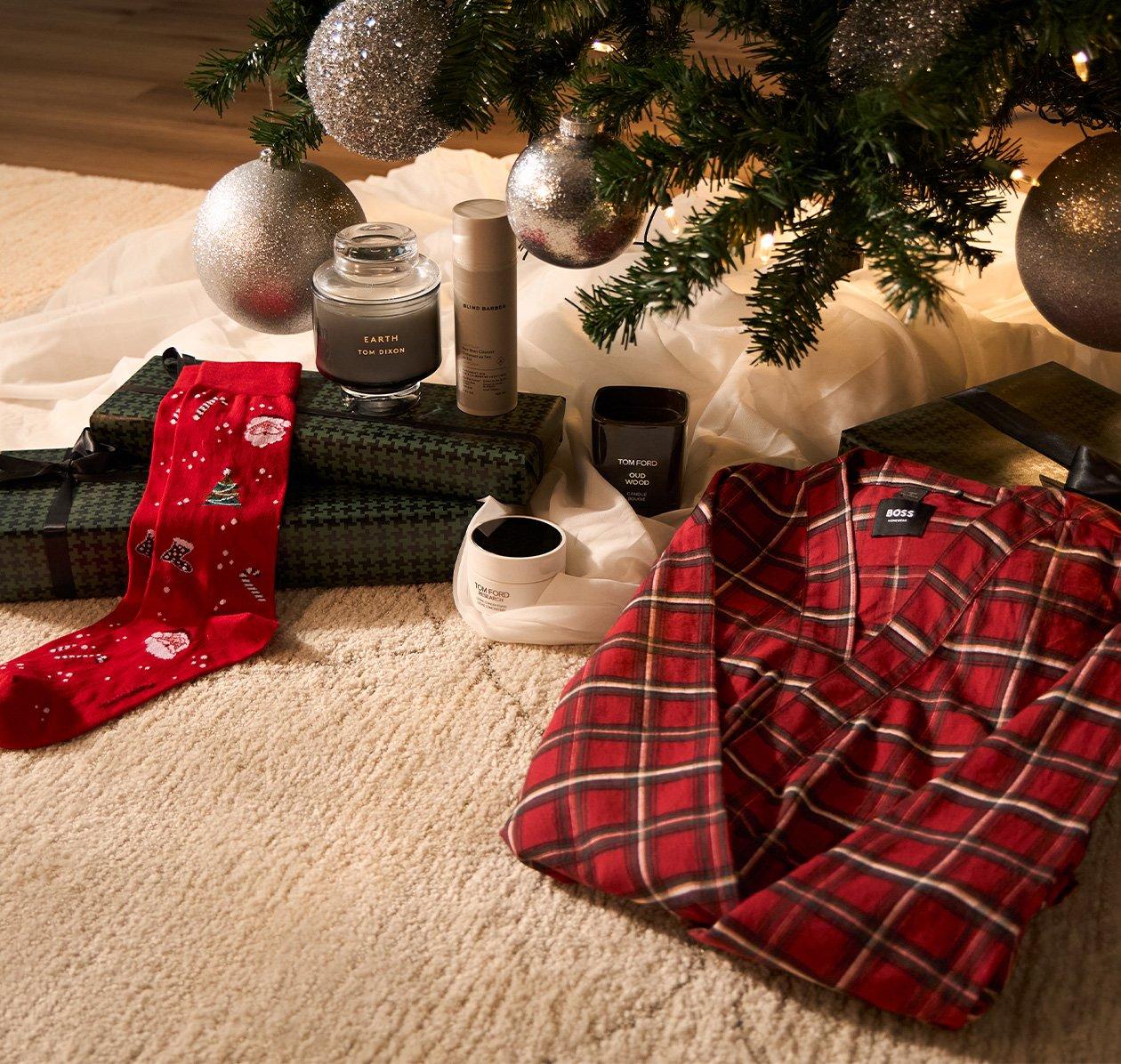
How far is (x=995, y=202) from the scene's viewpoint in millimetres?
818

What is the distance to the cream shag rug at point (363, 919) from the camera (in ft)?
2.14

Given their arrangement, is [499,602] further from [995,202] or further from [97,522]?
[995,202]

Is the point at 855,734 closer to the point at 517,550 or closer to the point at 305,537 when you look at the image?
the point at 517,550

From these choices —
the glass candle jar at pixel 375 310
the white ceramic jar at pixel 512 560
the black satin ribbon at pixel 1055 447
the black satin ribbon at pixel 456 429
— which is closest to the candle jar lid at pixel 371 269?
the glass candle jar at pixel 375 310

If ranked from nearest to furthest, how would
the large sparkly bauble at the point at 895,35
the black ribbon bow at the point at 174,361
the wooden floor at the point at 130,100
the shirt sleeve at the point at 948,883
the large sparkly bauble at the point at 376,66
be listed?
the shirt sleeve at the point at 948,883 → the large sparkly bauble at the point at 895,35 → the large sparkly bauble at the point at 376,66 → the black ribbon bow at the point at 174,361 → the wooden floor at the point at 130,100

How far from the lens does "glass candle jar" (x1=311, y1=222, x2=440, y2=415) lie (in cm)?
99

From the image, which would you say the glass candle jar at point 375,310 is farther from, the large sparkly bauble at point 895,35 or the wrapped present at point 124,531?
the large sparkly bauble at point 895,35

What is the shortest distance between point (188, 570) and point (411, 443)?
8.4 inches

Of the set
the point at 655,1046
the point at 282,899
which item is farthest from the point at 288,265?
the point at 655,1046

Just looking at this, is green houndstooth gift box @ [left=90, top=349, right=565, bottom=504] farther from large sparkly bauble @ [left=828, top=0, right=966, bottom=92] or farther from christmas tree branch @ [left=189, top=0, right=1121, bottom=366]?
large sparkly bauble @ [left=828, top=0, right=966, bottom=92]

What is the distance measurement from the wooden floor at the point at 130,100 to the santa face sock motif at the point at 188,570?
1.07 m

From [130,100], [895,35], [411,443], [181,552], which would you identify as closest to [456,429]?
[411,443]

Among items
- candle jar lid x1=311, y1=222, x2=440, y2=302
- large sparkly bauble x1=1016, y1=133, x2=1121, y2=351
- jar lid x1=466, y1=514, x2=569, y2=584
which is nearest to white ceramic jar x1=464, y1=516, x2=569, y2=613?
jar lid x1=466, y1=514, x2=569, y2=584

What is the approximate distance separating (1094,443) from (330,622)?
664 mm
